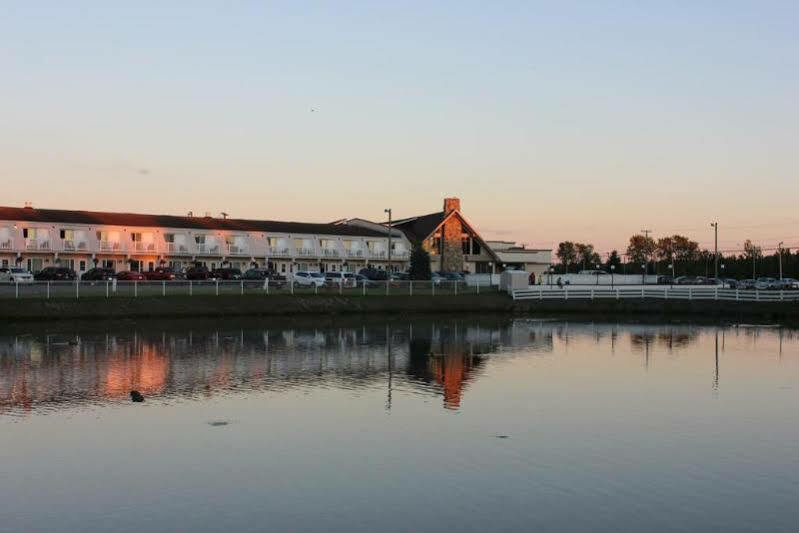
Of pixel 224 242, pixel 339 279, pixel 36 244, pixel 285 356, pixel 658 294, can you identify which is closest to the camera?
pixel 285 356

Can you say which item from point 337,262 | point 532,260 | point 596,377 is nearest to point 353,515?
point 596,377

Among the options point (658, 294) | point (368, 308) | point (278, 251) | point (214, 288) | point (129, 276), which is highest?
point (278, 251)

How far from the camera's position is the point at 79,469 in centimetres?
1495

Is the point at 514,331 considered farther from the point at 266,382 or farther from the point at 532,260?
the point at 532,260

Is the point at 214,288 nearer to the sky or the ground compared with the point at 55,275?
nearer to the ground

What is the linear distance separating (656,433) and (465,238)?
7330 cm

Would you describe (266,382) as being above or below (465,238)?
below

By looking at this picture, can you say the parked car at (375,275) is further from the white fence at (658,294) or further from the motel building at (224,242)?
the white fence at (658,294)

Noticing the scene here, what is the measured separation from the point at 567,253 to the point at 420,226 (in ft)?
347

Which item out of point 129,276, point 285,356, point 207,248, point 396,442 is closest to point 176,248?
point 207,248

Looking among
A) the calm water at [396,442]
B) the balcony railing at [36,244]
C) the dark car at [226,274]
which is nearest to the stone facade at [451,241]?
the dark car at [226,274]

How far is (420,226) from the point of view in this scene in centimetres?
9319

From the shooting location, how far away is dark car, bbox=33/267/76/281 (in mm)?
62219

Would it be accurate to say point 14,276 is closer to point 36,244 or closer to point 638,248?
point 36,244
